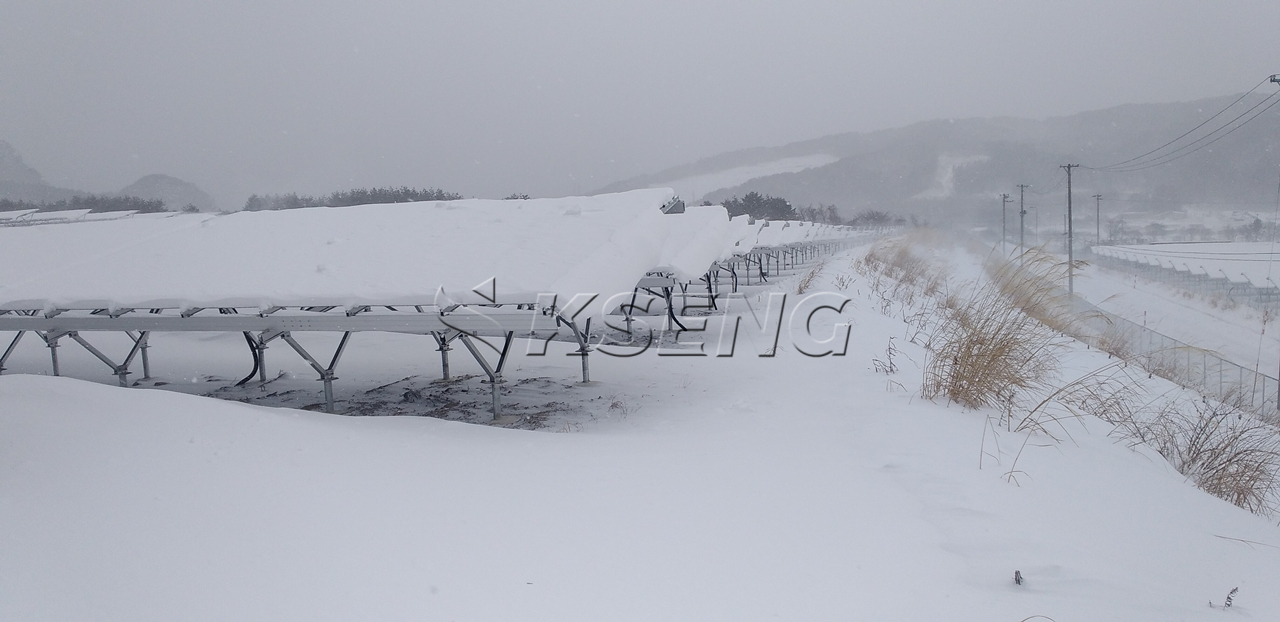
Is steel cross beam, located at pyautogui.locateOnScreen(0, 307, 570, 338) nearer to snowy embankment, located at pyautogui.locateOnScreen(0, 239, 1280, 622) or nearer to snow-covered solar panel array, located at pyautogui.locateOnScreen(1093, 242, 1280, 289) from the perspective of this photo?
snowy embankment, located at pyautogui.locateOnScreen(0, 239, 1280, 622)

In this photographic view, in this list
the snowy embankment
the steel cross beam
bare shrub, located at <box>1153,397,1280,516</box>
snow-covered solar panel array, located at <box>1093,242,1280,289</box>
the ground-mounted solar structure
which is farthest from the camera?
snow-covered solar panel array, located at <box>1093,242,1280,289</box>

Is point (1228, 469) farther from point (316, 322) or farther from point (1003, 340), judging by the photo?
point (316, 322)

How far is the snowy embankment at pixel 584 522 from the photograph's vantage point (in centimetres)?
231

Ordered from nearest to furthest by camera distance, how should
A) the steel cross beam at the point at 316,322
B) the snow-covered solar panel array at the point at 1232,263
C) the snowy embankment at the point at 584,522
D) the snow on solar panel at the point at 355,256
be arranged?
the snowy embankment at the point at 584,522 → the steel cross beam at the point at 316,322 → the snow on solar panel at the point at 355,256 → the snow-covered solar panel array at the point at 1232,263

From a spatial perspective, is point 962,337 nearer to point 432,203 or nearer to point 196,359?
point 432,203

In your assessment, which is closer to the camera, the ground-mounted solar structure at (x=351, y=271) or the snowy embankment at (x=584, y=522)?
the snowy embankment at (x=584, y=522)

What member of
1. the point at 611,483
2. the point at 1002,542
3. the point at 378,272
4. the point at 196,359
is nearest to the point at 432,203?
the point at 378,272

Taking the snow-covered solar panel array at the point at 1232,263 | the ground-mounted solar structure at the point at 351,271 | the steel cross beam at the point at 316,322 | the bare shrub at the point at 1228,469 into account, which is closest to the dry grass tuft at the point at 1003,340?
the bare shrub at the point at 1228,469

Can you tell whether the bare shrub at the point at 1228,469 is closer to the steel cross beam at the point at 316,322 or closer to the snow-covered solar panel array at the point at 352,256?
the snow-covered solar panel array at the point at 352,256

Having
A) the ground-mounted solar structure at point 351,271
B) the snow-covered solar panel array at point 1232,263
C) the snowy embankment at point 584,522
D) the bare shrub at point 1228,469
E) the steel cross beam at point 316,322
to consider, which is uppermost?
the ground-mounted solar structure at point 351,271

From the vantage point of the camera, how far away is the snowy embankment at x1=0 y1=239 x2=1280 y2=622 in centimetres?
231

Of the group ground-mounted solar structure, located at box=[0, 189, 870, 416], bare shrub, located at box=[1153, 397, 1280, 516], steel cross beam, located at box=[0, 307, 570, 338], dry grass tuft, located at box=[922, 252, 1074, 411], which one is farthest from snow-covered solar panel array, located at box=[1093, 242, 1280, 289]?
steel cross beam, located at box=[0, 307, 570, 338]

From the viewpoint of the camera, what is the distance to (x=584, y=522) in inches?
118

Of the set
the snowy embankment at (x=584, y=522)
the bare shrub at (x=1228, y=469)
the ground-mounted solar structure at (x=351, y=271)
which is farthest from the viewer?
the ground-mounted solar structure at (x=351, y=271)
